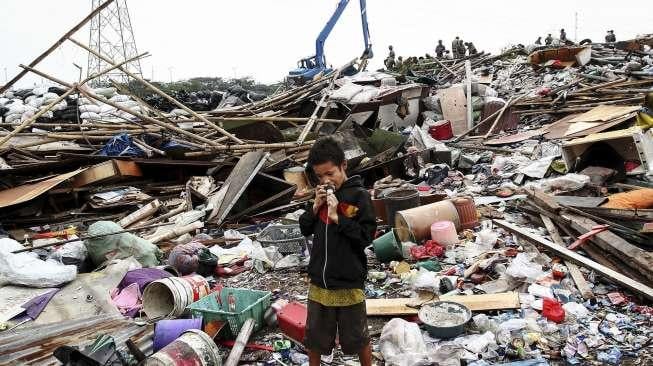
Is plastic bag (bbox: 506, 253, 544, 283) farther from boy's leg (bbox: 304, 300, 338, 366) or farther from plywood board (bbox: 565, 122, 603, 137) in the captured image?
plywood board (bbox: 565, 122, 603, 137)

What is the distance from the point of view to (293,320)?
3434mm

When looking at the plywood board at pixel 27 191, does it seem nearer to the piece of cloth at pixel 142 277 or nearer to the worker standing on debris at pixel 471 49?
the piece of cloth at pixel 142 277

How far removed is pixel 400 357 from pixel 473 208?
279 cm

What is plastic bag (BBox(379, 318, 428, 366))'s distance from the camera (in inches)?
118

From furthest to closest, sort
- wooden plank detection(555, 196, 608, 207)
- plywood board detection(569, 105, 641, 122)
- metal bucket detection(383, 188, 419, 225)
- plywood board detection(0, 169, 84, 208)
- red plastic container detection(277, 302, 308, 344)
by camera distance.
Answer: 1. plywood board detection(569, 105, 641, 122)
2. plywood board detection(0, 169, 84, 208)
3. metal bucket detection(383, 188, 419, 225)
4. wooden plank detection(555, 196, 608, 207)
5. red plastic container detection(277, 302, 308, 344)

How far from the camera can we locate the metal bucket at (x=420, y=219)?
5.03m

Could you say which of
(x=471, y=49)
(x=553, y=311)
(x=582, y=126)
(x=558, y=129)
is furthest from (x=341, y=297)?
(x=471, y=49)

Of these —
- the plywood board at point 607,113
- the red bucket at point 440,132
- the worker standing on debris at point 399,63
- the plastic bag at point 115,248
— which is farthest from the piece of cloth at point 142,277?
the worker standing on debris at point 399,63

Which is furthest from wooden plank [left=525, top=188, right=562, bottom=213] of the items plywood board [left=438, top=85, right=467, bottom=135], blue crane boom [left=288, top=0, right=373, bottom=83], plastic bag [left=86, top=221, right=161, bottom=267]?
blue crane boom [left=288, top=0, right=373, bottom=83]

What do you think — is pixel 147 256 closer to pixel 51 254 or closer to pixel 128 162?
pixel 51 254

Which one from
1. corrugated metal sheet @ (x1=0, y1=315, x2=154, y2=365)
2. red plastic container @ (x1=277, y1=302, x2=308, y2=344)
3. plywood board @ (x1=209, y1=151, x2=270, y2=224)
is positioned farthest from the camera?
plywood board @ (x1=209, y1=151, x2=270, y2=224)

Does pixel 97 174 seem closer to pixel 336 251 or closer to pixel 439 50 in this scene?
pixel 336 251

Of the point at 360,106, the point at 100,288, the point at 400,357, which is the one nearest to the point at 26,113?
the point at 360,106

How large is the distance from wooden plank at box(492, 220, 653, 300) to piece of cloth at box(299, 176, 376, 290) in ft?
7.28
